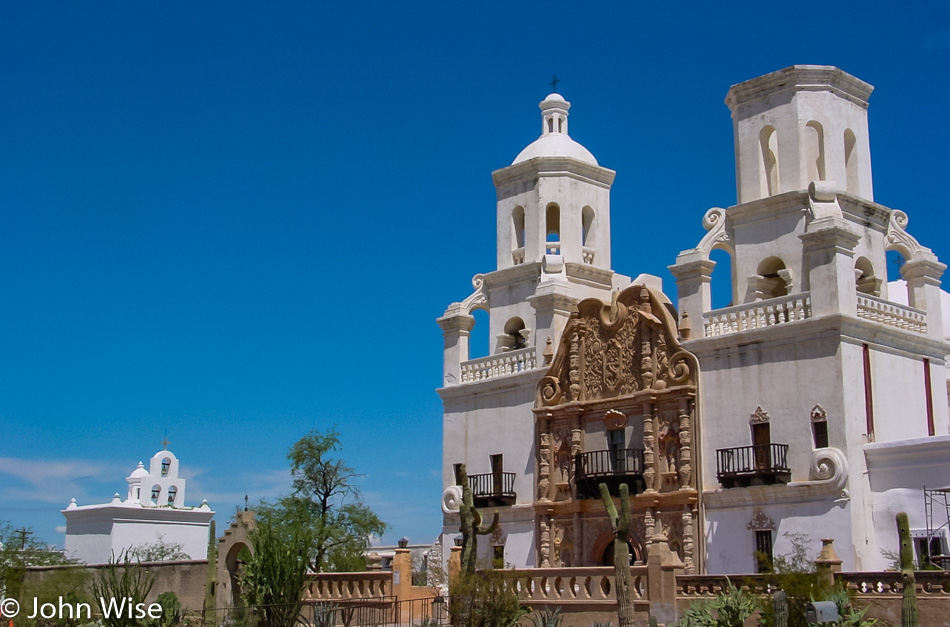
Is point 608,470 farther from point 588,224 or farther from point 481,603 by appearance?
point 588,224

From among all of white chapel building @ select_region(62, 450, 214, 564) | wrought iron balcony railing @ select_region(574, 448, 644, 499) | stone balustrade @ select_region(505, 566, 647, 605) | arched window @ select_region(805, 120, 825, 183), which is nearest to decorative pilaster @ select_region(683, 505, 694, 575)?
wrought iron balcony railing @ select_region(574, 448, 644, 499)

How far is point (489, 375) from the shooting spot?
35.2 metres

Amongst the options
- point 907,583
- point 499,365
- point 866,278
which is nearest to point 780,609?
point 907,583

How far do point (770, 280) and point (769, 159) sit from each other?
349cm

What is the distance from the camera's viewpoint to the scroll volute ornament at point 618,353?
29906 millimetres

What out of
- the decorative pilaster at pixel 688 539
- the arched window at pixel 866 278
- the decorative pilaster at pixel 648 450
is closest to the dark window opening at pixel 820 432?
the decorative pilaster at pixel 688 539

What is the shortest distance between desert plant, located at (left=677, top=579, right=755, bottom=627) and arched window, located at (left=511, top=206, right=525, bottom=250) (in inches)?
676

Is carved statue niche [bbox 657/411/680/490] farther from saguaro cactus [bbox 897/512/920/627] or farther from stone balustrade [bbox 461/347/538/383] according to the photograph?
saguaro cactus [bbox 897/512/920/627]

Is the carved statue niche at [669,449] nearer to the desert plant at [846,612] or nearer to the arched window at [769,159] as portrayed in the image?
the arched window at [769,159]

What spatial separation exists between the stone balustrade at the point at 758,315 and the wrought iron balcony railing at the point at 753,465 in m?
3.02

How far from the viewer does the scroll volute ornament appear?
29906 millimetres

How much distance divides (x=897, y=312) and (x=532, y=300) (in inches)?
407

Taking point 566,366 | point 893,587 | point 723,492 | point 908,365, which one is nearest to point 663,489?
point 723,492

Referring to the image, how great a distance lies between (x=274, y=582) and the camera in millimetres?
24047
